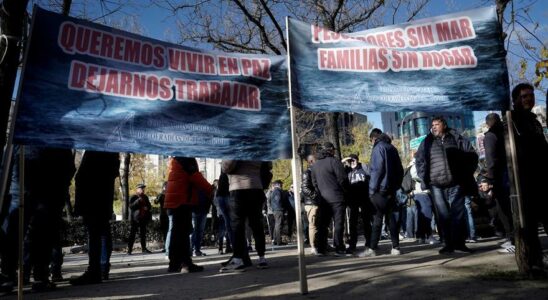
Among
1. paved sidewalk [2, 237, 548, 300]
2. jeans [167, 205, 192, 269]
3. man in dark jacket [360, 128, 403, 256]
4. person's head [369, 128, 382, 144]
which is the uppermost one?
person's head [369, 128, 382, 144]

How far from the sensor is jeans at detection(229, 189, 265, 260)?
22.3ft

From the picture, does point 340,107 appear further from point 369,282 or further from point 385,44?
point 369,282

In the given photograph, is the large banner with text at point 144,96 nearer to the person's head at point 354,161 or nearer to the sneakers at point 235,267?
the sneakers at point 235,267

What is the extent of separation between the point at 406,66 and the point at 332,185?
165 inches

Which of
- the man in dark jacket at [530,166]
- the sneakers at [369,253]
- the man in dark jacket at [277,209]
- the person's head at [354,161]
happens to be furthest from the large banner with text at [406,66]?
the man in dark jacket at [277,209]

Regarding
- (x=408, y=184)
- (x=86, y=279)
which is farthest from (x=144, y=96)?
(x=408, y=184)

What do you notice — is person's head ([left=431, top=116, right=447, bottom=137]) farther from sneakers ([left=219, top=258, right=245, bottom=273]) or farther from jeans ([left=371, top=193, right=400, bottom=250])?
sneakers ([left=219, top=258, right=245, bottom=273])

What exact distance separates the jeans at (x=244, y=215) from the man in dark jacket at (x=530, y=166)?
3.53 metres

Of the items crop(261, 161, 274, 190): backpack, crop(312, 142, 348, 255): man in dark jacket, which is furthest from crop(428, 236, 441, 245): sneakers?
crop(261, 161, 274, 190): backpack

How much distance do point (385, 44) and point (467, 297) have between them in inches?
101

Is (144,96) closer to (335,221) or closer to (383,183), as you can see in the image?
(383,183)

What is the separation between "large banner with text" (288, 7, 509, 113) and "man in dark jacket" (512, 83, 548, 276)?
49cm

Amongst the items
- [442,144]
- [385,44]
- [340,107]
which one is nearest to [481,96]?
[385,44]

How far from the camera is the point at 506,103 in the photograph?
4.87m
